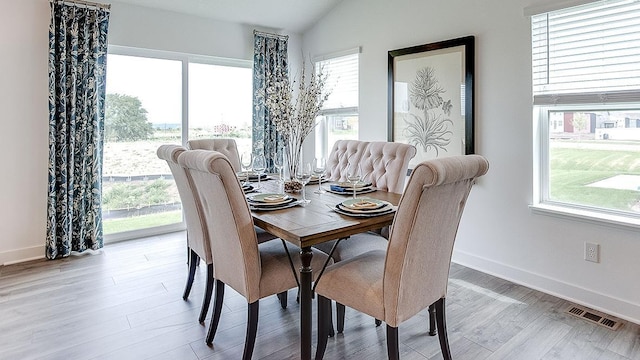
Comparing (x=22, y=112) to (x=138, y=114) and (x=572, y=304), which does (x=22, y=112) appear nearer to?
(x=138, y=114)

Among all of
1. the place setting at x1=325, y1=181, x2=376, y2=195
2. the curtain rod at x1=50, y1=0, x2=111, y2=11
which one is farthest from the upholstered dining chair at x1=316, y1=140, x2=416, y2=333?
the curtain rod at x1=50, y1=0, x2=111, y2=11

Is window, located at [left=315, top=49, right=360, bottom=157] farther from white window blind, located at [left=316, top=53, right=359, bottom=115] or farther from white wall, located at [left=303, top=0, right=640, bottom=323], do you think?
white wall, located at [left=303, top=0, right=640, bottom=323]

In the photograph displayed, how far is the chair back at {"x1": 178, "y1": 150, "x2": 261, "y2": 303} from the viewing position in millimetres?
1786

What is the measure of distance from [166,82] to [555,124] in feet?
12.6

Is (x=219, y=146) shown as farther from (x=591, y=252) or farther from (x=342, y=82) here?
(x=591, y=252)

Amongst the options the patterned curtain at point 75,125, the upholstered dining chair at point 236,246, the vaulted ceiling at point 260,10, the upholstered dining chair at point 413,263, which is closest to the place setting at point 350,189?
the upholstered dining chair at point 236,246

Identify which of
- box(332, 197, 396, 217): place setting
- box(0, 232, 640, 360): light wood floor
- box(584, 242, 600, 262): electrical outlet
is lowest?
box(0, 232, 640, 360): light wood floor

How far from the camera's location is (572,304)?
271 centimetres

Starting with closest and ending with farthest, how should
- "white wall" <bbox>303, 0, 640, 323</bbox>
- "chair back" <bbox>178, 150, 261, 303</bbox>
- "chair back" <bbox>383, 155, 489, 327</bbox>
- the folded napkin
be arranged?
"chair back" <bbox>383, 155, 489, 327</bbox>
"chair back" <bbox>178, 150, 261, 303</bbox>
the folded napkin
"white wall" <bbox>303, 0, 640, 323</bbox>

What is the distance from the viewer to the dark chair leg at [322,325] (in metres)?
1.93

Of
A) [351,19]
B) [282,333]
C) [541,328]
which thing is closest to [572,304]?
[541,328]

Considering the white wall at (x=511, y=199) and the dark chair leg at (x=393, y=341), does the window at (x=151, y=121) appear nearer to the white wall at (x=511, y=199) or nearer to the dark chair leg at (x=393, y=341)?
the white wall at (x=511, y=199)

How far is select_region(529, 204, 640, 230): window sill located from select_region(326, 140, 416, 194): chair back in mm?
1054

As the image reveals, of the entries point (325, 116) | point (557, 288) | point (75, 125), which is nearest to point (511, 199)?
point (557, 288)
